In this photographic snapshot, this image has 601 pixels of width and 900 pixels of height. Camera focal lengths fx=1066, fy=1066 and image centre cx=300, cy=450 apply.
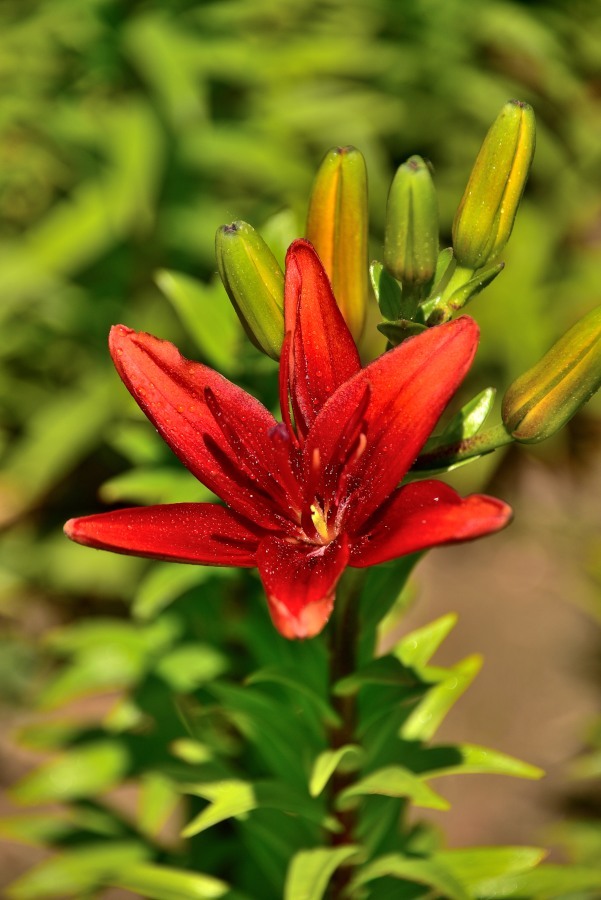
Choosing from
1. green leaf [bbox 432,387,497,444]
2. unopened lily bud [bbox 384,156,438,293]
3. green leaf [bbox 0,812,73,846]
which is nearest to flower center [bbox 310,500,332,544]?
green leaf [bbox 432,387,497,444]

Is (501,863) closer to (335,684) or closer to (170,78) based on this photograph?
(335,684)

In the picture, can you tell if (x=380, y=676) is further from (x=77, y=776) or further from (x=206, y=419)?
(x=77, y=776)

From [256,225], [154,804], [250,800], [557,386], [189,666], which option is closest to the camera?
[557,386]

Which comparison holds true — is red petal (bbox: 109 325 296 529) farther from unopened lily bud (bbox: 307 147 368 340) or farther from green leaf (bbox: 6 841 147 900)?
green leaf (bbox: 6 841 147 900)

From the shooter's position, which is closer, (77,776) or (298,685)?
(298,685)

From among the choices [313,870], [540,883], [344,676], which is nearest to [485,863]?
[540,883]

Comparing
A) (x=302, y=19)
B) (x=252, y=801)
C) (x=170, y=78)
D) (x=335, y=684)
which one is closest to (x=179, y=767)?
(x=252, y=801)
